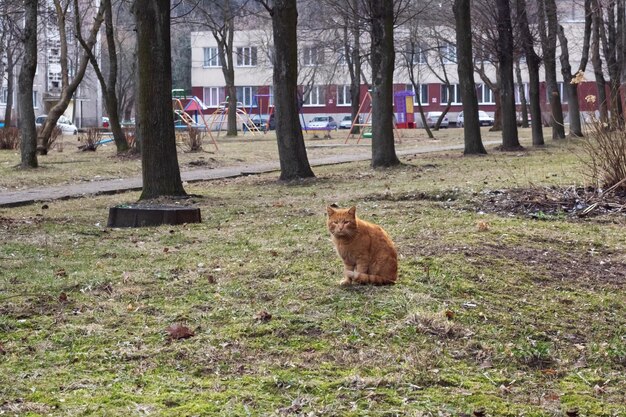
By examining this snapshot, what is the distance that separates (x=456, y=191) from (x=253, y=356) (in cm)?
899

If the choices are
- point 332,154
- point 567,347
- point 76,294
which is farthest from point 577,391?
point 332,154

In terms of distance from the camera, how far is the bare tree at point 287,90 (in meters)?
18.9

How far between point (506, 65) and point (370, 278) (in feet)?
76.8

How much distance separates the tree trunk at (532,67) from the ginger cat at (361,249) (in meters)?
24.1

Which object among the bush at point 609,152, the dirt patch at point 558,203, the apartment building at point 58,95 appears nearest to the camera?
the dirt patch at point 558,203

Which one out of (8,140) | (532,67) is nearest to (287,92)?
(532,67)

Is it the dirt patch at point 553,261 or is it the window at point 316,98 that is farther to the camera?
the window at point 316,98

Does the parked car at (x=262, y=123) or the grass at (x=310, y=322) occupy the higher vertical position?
the parked car at (x=262, y=123)

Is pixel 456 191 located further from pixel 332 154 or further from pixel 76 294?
pixel 332 154

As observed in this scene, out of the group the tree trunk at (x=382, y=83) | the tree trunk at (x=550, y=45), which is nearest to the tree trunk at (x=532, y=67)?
the tree trunk at (x=550, y=45)

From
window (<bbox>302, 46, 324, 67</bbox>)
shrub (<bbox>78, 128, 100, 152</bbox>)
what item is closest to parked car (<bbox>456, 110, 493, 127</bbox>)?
window (<bbox>302, 46, 324, 67</bbox>)

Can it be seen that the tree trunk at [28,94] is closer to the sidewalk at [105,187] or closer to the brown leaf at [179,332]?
the sidewalk at [105,187]

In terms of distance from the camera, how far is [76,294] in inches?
288

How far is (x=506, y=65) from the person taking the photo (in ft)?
97.0
